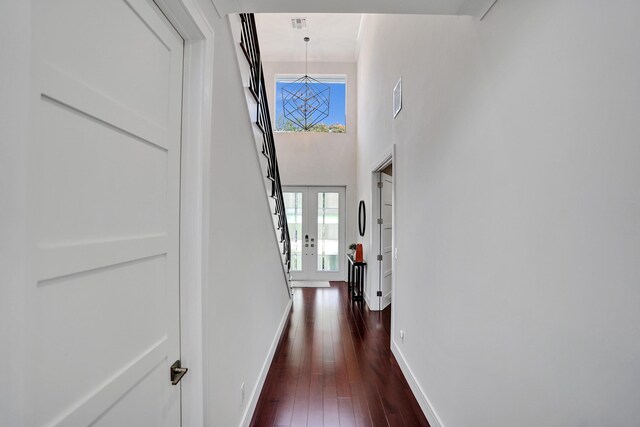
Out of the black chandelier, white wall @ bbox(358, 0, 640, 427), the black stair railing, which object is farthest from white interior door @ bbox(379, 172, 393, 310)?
the black chandelier

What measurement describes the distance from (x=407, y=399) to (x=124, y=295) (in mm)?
2227

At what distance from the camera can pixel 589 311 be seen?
0.82 metres

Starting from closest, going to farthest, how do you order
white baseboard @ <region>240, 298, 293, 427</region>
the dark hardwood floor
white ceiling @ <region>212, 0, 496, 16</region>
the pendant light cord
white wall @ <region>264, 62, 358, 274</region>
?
white ceiling @ <region>212, 0, 496, 16</region> < white baseboard @ <region>240, 298, 293, 427</region> < the dark hardwood floor < the pendant light cord < white wall @ <region>264, 62, 358, 274</region>

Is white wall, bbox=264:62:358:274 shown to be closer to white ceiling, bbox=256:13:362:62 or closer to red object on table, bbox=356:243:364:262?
white ceiling, bbox=256:13:362:62

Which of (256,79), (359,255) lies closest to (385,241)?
(359,255)

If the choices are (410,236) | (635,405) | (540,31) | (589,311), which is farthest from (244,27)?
(635,405)

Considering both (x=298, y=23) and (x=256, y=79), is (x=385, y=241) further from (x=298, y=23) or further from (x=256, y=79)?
(x=298, y=23)

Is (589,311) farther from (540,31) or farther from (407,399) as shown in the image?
(407,399)

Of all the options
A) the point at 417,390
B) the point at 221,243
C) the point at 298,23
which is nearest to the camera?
the point at 221,243

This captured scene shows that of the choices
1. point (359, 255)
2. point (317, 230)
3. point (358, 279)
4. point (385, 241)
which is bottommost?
point (358, 279)

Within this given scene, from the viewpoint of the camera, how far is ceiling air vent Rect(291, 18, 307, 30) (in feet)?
17.1

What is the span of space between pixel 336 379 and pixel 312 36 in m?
5.90

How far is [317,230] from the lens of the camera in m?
6.30

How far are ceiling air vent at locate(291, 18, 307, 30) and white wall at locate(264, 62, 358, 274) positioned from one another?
1.23m
